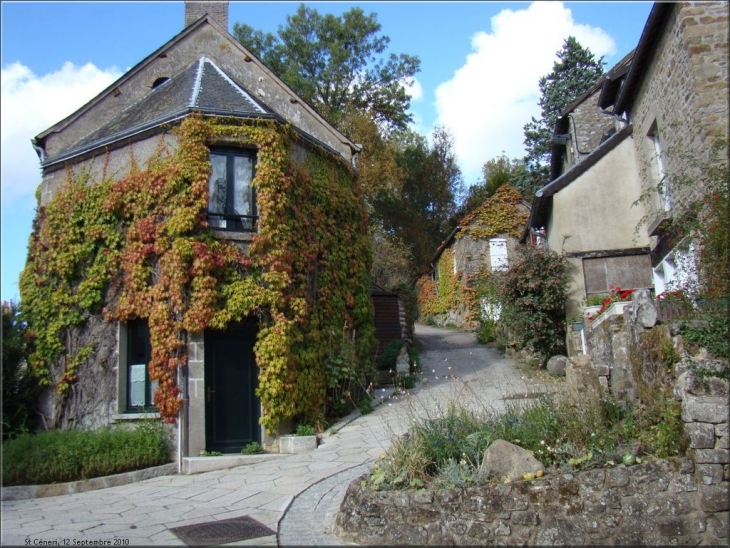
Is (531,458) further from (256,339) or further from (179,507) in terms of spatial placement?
(256,339)

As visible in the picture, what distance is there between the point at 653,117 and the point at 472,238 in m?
16.4

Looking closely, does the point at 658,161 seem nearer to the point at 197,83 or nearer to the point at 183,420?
the point at 197,83

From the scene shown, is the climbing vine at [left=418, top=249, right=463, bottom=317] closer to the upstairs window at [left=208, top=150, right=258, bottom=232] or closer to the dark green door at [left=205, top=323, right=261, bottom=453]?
the upstairs window at [left=208, top=150, right=258, bottom=232]

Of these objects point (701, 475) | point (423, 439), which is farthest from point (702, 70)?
point (423, 439)

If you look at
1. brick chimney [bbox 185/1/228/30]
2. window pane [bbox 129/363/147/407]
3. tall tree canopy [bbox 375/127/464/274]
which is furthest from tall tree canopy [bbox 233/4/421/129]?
window pane [bbox 129/363/147/407]

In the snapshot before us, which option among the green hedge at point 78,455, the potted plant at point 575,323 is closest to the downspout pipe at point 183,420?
the green hedge at point 78,455

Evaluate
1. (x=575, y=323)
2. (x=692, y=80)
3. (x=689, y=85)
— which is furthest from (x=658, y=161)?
(x=575, y=323)

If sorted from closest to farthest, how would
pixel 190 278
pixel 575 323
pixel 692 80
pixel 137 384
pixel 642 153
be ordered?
pixel 692 80 → pixel 190 278 → pixel 137 384 → pixel 642 153 → pixel 575 323

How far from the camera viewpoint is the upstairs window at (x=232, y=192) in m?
11.9

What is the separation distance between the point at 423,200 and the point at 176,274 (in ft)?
70.4

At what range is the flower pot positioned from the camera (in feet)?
36.3

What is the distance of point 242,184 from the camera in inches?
482

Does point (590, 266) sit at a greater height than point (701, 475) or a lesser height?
greater

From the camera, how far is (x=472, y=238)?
29.2m
